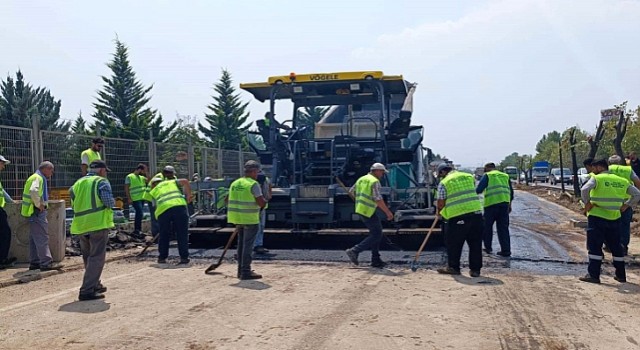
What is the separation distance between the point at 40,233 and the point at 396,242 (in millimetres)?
5007

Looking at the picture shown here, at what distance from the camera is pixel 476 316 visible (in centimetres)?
565

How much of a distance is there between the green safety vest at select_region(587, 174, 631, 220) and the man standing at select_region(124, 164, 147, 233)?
7.93m

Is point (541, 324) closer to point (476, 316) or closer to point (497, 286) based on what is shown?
point (476, 316)

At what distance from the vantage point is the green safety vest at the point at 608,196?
7.34m

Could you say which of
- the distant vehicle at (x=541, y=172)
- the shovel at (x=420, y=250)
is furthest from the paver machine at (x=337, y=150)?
the distant vehicle at (x=541, y=172)

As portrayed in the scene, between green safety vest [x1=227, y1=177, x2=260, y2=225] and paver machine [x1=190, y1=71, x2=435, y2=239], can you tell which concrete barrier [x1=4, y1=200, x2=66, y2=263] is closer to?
→ paver machine [x1=190, y1=71, x2=435, y2=239]

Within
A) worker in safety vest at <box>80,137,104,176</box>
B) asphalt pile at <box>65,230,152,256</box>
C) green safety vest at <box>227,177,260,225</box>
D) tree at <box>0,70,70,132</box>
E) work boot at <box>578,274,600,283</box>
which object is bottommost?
work boot at <box>578,274,600,283</box>

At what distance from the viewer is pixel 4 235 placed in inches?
342

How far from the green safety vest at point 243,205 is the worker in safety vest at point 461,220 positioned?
7.60 feet

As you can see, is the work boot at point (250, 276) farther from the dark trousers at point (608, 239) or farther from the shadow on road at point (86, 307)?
the dark trousers at point (608, 239)

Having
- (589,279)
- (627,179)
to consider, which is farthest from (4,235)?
(627,179)

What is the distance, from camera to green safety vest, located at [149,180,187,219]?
909 cm

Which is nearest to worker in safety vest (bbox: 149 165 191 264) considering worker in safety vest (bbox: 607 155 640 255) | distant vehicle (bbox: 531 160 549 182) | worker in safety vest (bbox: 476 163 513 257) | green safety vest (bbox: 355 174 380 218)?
green safety vest (bbox: 355 174 380 218)

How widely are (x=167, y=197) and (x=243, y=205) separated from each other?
1835mm
